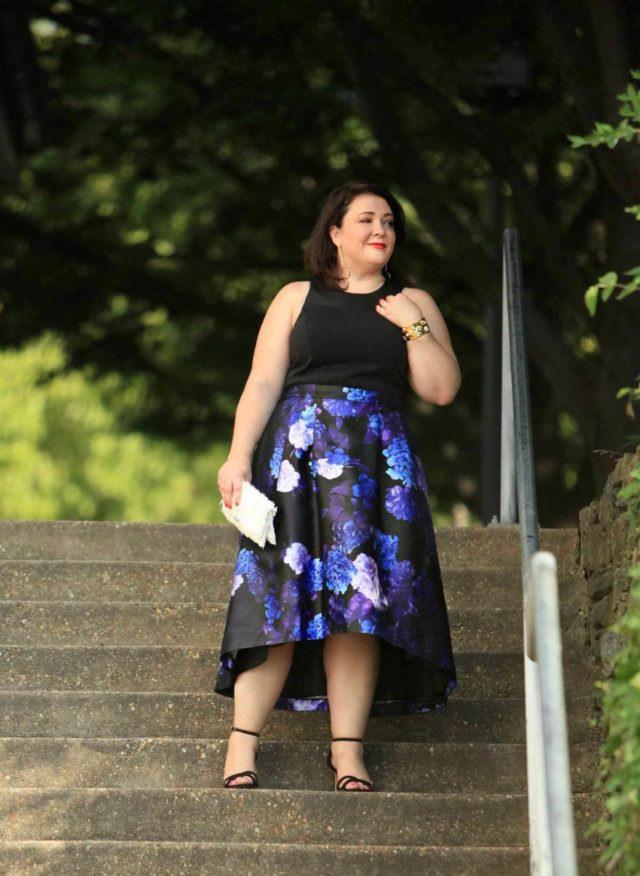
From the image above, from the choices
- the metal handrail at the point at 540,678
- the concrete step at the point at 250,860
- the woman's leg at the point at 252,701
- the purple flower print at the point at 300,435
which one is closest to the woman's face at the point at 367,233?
the purple flower print at the point at 300,435

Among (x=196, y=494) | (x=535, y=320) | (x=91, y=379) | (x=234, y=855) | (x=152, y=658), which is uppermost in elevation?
(x=196, y=494)

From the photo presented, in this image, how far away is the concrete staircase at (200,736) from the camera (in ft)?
13.1

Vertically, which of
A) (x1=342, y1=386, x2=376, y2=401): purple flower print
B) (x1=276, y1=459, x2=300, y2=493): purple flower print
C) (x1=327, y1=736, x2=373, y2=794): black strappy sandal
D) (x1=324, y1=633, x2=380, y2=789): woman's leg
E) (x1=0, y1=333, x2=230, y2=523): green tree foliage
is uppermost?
(x1=0, y1=333, x2=230, y2=523): green tree foliage

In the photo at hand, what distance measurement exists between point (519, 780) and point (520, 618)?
2.58 ft

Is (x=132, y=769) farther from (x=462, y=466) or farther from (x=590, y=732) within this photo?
(x=462, y=466)

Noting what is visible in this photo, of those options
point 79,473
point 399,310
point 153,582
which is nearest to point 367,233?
point 399,310

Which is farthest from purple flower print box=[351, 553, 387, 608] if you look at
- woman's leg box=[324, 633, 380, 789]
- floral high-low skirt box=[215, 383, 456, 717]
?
woman's leg box=[324, 633, 380, 789]

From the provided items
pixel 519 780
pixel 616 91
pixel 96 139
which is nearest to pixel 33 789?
pixel 519 780

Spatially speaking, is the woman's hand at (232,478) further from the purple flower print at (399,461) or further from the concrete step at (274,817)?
the concrete step at (274,817)

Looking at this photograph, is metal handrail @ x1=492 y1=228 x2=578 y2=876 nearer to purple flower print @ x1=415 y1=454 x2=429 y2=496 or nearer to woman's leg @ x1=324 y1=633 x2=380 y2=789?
purple flower print @ x1=415 y1=454 x2=429 y2=496

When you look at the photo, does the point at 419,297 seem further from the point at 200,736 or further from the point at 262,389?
the point at 200,736

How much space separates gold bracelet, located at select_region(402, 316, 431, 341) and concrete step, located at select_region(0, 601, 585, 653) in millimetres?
1093

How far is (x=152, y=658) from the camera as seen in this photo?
192 inches

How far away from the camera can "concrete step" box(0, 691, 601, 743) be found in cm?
462
